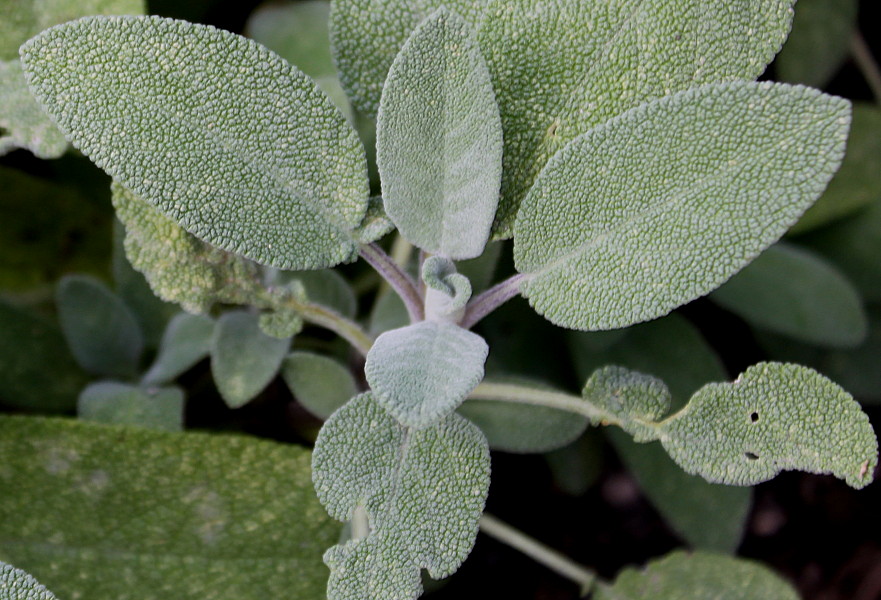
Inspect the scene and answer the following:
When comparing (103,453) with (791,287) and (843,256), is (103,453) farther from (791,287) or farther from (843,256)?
(843,256)

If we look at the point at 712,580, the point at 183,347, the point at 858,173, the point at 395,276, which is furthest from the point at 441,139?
the point at 858,173

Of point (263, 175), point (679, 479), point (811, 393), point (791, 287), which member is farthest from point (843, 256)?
point (263, 175)

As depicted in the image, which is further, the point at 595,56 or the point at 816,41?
the point at 816,41

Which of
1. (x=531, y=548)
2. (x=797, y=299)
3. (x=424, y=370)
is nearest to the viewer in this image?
(x=424, y=370)

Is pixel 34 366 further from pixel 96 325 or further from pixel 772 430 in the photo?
pixel 772 430

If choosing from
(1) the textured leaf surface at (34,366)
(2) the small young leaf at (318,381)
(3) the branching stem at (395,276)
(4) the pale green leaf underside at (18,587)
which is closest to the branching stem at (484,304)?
(3) the branching stem at (395,276)

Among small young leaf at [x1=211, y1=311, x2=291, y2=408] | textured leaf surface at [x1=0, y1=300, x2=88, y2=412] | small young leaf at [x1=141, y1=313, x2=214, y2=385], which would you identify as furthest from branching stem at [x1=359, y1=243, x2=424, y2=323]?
textured leaf surface at [x1=0, y1=300, x2=88, y2=412]
